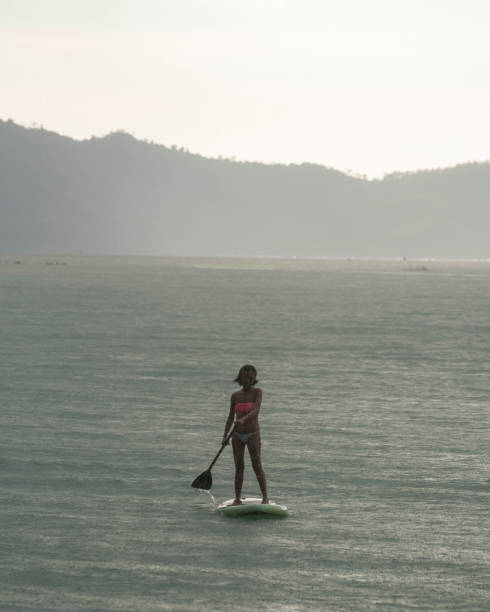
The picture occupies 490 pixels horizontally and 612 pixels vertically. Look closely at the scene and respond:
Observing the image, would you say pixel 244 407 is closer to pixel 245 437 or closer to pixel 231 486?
pixel 245 437

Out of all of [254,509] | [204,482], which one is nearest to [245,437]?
[254,509]

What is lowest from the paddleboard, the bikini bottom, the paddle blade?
the paddleboard

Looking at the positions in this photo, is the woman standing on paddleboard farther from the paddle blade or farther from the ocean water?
the ocean water

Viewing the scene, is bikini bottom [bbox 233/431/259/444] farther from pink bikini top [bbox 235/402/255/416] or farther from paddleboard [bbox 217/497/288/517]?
paddleboard [bbox 217/497/288/517]

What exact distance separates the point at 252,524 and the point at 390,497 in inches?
109

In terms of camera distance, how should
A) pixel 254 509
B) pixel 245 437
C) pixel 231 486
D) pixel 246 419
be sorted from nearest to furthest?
pixel 246 419, pixel 245 437, pixel 254 509, pixel 231 486

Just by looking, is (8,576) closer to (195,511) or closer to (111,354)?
(195,511)

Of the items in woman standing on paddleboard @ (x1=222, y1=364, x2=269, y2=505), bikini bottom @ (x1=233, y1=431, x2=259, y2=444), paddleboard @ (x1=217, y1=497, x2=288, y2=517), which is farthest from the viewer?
paddleboard @ (x1=217, y1=497, x2=288, y2=517)

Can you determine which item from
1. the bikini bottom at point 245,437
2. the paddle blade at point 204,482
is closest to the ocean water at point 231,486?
the paddle blade at point 204,482

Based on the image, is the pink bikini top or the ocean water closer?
the ocean water

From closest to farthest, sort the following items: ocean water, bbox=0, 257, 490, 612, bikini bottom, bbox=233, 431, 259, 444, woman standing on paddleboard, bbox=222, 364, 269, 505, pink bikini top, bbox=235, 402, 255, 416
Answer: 1. ocean water, bbox=0, 257, 490, 612
2. woman standing on paddleboard, bbox=222, 364, 269, 505
3. pink bikini top, bbox=235, 402, 255, 416
4. bikini bottom, bbox=233, 431, 259, 444

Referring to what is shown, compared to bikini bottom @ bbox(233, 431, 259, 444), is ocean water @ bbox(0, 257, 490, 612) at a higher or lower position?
lower

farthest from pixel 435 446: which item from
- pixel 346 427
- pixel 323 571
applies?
pixel 323 571

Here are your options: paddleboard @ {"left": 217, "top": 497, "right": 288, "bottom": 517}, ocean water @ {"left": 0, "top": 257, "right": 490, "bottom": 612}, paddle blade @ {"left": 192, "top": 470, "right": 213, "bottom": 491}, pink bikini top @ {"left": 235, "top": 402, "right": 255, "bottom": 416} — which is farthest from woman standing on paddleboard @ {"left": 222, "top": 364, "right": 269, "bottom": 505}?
ocean water @ {"left": 0, "top": 257, "right": 490, "bottom": 612}
